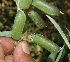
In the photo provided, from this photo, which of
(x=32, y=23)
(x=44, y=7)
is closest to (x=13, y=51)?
(x=44, y=7)

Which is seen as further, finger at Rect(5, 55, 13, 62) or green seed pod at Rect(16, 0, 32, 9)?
finger at Rect(5, 55, 13, 62)

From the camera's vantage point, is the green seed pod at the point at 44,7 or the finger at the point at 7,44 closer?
the green seed pod at the point at 44,7

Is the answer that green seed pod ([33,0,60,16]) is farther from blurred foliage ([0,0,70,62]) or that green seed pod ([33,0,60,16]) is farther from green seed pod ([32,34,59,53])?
blurred foliage ([0,0,70,62])

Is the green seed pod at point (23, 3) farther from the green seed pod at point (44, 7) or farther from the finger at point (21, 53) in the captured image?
the finger at point (21, 53)

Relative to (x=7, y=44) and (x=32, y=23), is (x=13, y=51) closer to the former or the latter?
(x=7, y=44)

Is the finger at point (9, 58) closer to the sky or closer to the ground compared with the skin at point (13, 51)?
closer to the ground

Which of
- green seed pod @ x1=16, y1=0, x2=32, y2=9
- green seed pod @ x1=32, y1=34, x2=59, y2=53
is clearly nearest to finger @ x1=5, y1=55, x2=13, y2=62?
green seed pod @ x1=32, y1=34, x2=59, y2=53

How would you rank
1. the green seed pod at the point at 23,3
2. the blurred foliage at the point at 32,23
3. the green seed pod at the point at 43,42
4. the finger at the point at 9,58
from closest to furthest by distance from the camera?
the green seed pod at the point at 23,3 < the green seed pod at the point at 43,42 < the finger at the point at 9,58 < the blurred foliage at the point at 32,23

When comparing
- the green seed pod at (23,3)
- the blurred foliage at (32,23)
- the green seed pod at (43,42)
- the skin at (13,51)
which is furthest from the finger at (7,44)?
the blurred foliage at (32,23)
